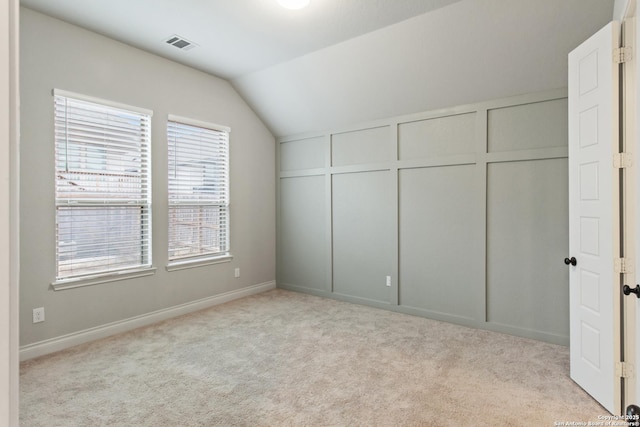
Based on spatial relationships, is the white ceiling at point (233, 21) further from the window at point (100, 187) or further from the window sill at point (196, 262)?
the window sill at point (196, 262)

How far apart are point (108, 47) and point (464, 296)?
14.4 feet

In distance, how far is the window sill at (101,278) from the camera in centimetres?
317

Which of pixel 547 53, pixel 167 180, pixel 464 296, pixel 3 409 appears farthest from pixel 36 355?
pixel 547 53

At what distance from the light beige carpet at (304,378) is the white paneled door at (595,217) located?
0.24m

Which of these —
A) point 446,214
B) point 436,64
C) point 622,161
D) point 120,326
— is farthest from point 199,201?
point 622,161

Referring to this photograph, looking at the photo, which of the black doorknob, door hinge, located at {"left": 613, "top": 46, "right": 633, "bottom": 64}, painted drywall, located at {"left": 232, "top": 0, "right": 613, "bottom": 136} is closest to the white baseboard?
painted drywall, located at {"left": 232, "top": 0, "right": 613, "bottom": 136}

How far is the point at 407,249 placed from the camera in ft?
13.5

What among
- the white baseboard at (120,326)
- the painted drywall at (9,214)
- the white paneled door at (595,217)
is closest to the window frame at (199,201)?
the white baseboard at (120,326)

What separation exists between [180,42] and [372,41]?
1917 mm

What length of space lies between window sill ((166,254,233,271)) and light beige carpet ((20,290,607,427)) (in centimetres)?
63

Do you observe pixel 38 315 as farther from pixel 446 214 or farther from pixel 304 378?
pixel 446 214

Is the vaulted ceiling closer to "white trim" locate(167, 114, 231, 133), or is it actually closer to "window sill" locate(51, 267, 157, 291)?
"white trim" locate(167, 114, 231, 133)

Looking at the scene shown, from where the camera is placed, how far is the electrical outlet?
9.86ft

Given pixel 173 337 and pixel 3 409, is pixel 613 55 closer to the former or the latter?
pixel 3 409
